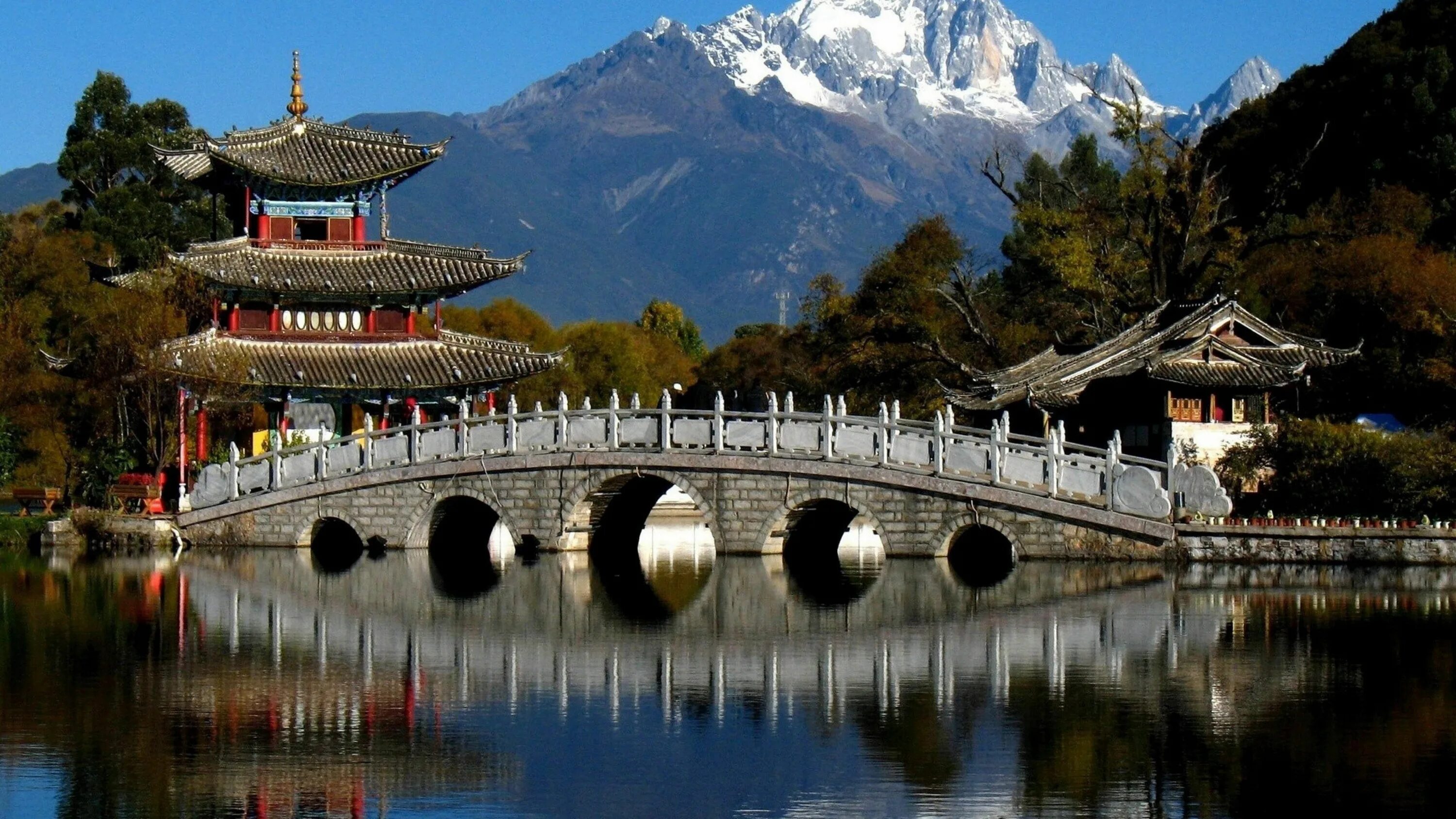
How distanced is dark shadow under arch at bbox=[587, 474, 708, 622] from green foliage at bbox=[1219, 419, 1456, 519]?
1027cm

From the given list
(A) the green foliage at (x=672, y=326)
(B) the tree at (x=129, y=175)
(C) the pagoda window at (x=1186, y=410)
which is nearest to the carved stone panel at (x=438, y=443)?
(C) the pagoda window at (x=1186, y=410)

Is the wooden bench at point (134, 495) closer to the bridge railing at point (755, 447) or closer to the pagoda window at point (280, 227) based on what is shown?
the bridge railing at point (755, 447)

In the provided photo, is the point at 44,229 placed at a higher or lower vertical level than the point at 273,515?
higher

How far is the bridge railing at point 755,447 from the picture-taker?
32.3 m

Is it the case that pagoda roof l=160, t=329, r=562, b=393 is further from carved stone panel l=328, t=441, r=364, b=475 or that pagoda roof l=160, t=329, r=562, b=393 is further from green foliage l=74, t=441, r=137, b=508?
carved stone panel l=328, t=441, r=364, b=475

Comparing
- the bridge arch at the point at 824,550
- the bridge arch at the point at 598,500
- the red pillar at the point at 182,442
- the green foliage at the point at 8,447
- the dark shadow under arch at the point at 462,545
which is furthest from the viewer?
the green foliage at the point at 8,447

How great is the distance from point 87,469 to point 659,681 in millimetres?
26153

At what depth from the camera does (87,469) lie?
143 ft

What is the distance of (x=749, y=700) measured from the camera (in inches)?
786

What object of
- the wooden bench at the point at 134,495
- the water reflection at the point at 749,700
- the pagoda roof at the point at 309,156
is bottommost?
the water reflection at the point at 749,700

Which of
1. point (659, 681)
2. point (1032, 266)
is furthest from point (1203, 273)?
point (659, 681)

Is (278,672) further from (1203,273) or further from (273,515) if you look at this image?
(1203,273)

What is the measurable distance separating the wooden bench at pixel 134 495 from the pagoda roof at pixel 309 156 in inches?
325

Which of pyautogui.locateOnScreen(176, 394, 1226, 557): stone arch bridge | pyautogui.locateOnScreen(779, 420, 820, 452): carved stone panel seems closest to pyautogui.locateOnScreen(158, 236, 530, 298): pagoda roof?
pyautogui.locateOnScreen(176, 394, 1226, 557): stone arch bridge
